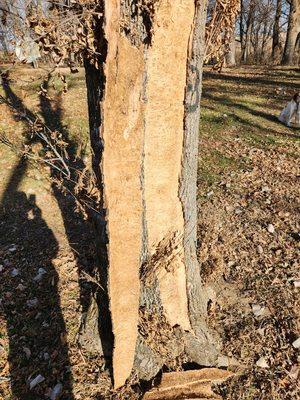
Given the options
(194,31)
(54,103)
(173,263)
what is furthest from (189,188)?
(54,103)

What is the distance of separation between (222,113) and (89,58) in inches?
281

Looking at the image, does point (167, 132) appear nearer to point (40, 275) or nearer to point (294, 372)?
point (294, 372)

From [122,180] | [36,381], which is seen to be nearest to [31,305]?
[36,381]

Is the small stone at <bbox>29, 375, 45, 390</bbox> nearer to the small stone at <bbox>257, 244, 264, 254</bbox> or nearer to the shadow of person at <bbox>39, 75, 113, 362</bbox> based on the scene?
the shadow of person at <bbox>39, 75, 113, 362</bbox>

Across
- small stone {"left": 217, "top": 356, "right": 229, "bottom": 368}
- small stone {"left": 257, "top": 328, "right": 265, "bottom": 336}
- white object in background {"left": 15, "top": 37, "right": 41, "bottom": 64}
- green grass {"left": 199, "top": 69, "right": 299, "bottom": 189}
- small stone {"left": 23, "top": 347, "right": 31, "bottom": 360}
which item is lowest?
small stone {"left": 23, "top": 347, "right": 31, "bottom": 360}

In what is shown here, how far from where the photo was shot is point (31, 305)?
3584 mm

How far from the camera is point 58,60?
66.1 inches

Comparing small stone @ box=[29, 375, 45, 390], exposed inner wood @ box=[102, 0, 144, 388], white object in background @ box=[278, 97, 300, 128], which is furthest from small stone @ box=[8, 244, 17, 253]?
white object in background @ box=[278, 97, 300, 128]

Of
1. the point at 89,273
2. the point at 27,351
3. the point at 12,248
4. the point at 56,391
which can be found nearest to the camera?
the point at 56,391

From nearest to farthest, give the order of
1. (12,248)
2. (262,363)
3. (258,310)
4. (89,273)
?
1. (262,363)
2. (258,310)
3. (89,273)
4. (12,248)

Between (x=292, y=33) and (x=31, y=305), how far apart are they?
52.8 feet

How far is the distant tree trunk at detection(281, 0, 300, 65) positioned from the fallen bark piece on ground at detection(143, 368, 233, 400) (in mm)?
15661

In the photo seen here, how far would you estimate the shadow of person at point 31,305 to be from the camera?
114 inches

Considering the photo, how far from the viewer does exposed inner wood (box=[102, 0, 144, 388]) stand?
1.77 meters
